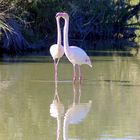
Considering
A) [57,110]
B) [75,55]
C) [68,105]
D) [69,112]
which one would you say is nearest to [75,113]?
[69,112]

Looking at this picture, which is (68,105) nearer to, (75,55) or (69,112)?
(69,112)

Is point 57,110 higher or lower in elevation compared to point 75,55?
lower

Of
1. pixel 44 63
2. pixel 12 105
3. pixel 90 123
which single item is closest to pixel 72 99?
pixel 12 105

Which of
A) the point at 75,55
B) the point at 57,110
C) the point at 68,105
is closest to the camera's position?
the point at 57,110

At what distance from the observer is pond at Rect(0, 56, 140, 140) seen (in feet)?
27.9

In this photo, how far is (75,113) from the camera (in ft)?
32.8

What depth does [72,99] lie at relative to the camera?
37.8 ft

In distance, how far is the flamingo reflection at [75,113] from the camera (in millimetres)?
9002

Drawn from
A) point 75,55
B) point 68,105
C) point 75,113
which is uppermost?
point 75,55

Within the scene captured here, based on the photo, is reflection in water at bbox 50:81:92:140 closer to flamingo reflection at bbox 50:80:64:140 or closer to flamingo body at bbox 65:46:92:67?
flamingo reflection at bbox 50:80:64:140

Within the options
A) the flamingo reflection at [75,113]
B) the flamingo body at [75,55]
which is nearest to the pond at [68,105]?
the flamingo reflection at [75,113]

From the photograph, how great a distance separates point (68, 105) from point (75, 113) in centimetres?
87

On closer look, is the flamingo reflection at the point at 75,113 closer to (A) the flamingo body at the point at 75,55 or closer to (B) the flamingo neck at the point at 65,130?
(B) the flamingo neck at the point at 65,130

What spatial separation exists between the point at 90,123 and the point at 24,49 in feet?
55.0
